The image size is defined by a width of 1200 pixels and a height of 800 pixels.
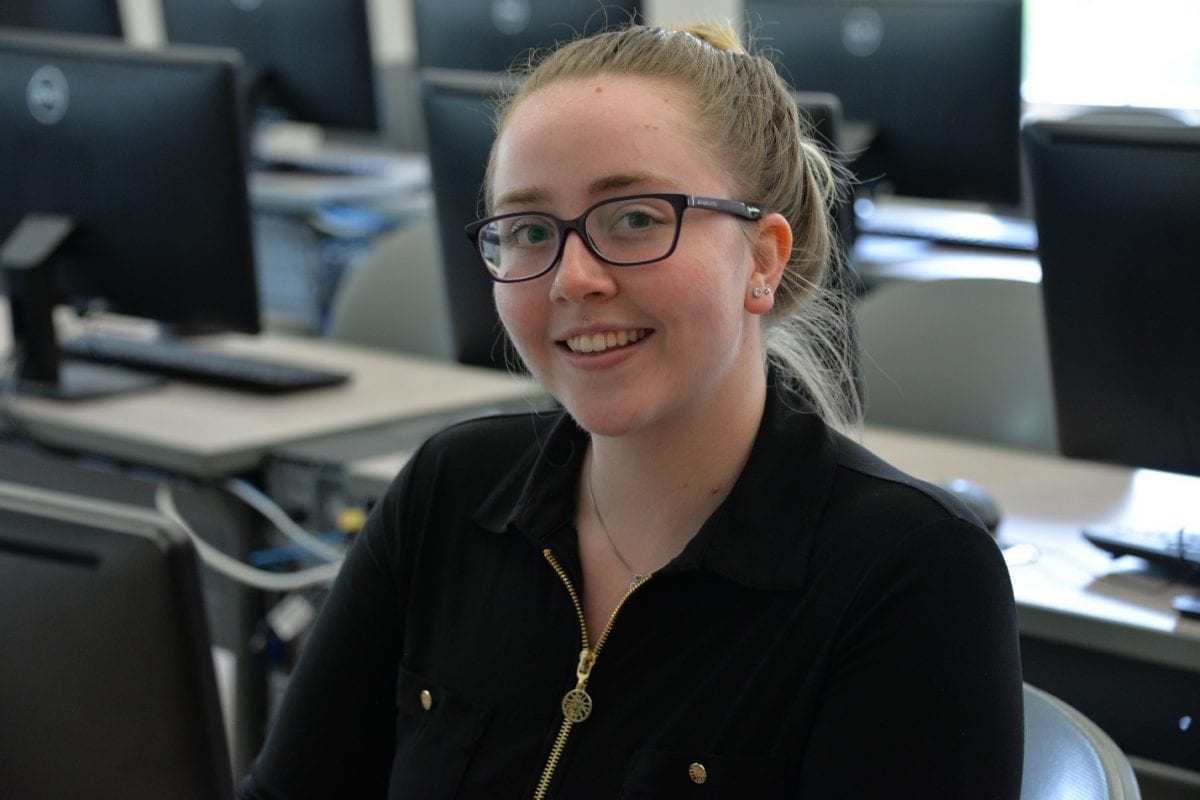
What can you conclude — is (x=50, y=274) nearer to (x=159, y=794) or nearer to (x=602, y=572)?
(x=602, y=572)

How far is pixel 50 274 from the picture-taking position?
2375 mm

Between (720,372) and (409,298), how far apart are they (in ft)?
5.82

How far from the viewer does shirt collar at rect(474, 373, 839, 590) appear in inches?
43.3

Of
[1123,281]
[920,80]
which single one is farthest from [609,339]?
[920,80]

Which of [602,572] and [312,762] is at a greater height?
[602,572]

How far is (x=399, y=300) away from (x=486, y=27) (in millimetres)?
1194

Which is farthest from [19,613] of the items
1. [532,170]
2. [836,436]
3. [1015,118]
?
[1015,118]

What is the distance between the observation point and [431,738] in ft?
3.98

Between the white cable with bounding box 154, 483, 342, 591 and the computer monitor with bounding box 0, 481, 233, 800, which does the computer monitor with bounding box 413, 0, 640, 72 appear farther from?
the computer monitor with bounding box 0, 481, 233, 800

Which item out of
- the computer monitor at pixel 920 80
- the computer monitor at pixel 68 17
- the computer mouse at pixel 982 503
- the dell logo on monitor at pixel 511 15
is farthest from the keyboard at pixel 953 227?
the computer monitor at pixel 68 17

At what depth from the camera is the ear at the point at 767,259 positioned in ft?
3.81

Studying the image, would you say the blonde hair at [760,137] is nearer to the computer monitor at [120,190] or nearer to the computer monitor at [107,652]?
the computer monitor at [107,652]

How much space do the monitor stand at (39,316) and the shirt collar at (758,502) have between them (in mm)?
1323

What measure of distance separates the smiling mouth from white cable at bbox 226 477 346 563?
3.40ft
